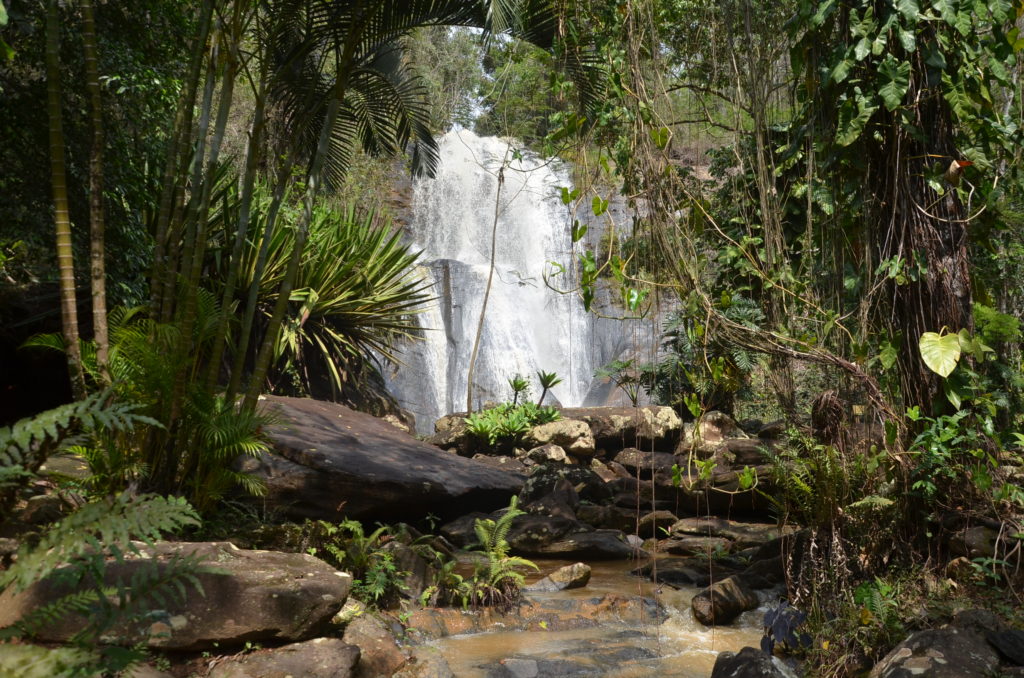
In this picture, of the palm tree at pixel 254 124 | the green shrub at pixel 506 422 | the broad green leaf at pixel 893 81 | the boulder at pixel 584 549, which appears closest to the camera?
the broad green leaf at pixel 893 81

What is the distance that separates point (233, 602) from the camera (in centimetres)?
370

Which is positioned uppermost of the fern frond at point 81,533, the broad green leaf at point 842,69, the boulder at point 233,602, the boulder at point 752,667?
the broad green leaf at point 842,69

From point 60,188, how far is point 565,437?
775cm

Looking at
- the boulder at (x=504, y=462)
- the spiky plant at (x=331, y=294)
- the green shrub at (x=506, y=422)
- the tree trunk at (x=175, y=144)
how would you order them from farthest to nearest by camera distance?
the green shrub at (x=506, y=422)
the boulder at (x=504, y=462)
the spiky plant at (x=331, y=294)
the tree trunk at (x=175, y=144)

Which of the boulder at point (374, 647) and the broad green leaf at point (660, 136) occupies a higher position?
the broad green leaf at point (660, 136)

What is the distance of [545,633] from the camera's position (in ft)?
16.6

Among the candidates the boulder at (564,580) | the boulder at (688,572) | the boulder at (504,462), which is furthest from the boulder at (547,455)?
the boulder at (564,580)

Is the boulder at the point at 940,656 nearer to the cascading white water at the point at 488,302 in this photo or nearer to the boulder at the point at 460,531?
the boulder at the point at 460,531

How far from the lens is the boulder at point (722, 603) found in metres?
5.12

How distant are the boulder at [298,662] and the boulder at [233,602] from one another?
7 centimetres

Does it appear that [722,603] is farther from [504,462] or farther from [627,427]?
[627,427]

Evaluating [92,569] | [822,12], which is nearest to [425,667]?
[92,569]

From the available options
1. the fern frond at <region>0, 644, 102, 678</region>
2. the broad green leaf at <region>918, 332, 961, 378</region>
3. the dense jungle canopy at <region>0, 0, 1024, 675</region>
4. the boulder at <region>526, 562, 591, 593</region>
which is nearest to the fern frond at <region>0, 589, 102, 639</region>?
the fern frond at <region>0, 644, 102, 678</region>

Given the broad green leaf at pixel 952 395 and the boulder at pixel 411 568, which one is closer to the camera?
the broad green leaf at pixel 952 395
